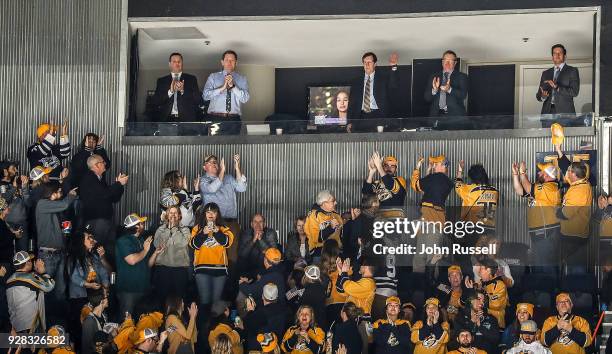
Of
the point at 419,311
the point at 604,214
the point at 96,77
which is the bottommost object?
the point at 419,311

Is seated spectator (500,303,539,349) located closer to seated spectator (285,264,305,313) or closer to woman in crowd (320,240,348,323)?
woman in crowd (320,240,348,323)

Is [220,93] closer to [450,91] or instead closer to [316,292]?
[450,91]

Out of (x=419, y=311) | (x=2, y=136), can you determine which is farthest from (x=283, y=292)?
(x=2, y=136)

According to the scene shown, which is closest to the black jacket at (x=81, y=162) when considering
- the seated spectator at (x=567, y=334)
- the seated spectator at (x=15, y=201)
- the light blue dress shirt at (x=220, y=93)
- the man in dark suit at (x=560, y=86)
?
the seated spectator at (x=15, y=201)

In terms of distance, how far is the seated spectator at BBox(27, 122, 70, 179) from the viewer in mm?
21594

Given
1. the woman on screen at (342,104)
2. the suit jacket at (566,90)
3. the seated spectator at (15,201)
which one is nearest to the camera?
the seated spectator at (15,201)

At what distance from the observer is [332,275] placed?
2028cm

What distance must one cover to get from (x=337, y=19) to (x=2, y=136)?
17.5ft

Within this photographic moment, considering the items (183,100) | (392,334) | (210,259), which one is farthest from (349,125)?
(392,334)

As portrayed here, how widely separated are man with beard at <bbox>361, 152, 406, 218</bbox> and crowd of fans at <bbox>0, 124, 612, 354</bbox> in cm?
2

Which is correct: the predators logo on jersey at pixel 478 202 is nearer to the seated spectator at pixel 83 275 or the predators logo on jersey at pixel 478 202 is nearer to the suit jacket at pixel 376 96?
the suit jacket at pixel 376 96

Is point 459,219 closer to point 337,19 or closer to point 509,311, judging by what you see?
point 509,311

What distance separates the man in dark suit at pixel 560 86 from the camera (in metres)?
21.6

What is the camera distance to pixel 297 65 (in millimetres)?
25094
